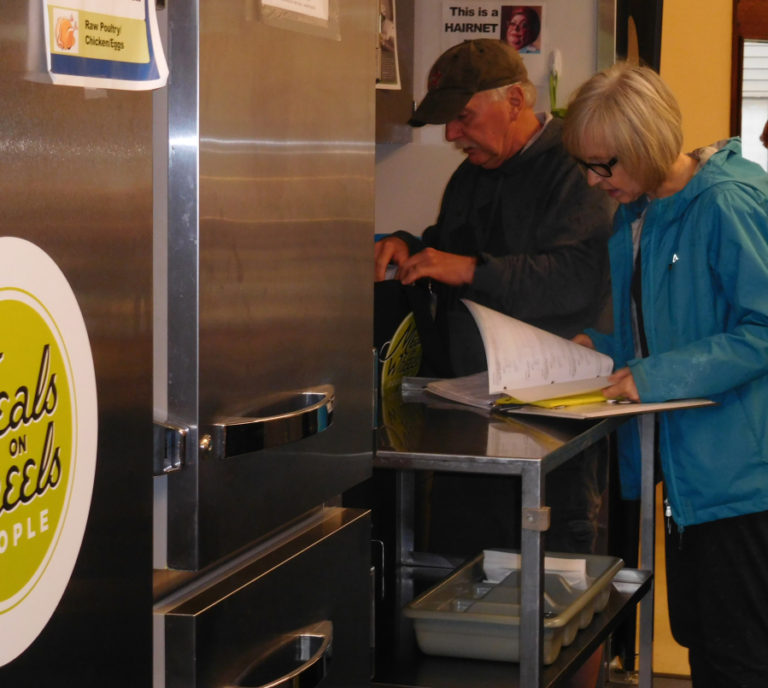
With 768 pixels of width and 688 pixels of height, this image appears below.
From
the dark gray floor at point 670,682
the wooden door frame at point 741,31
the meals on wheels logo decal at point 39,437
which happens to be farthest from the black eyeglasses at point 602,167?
the wooden door frame at point 741,31

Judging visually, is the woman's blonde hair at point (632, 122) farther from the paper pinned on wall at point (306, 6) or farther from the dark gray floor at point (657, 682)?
the dark gray floor at point (657, 682)

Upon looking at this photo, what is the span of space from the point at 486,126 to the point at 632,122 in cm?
61

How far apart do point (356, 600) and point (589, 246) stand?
1434 millimetres

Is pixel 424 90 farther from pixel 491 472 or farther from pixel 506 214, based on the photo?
pixel 491 472

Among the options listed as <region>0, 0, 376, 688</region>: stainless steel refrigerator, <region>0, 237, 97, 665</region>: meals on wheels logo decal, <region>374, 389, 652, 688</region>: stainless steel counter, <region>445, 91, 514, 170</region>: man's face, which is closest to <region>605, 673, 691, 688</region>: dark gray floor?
<region>374, 389, 652, 688</region>: stainless steel counter

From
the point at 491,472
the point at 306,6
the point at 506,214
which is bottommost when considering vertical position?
the point at 491,472

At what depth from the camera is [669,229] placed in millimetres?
2148

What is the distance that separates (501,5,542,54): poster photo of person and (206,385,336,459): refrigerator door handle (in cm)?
224

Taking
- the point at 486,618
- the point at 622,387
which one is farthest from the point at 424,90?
the point at 486,618

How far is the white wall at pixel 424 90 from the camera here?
3.11 metres

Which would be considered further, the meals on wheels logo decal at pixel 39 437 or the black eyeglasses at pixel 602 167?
the black eyeglasses at pixel 602 167

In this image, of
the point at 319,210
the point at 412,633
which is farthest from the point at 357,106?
the point at 412,633

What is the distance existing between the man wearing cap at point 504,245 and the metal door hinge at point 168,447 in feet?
5.04

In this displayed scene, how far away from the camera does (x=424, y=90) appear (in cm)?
320
